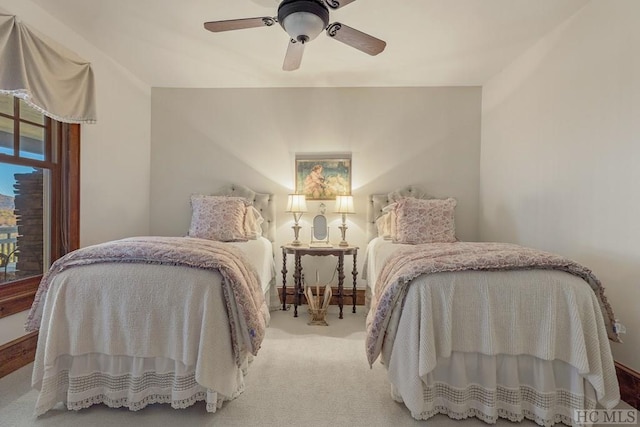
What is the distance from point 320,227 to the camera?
12.8 feet

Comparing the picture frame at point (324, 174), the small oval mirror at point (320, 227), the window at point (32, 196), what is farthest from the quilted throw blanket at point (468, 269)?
the window at point (32, 196)

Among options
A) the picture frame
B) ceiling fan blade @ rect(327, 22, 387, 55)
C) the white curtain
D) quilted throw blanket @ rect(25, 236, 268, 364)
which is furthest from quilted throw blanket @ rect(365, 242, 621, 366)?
the white curtain

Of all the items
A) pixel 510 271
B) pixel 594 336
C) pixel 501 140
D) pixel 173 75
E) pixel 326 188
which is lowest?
pixel 594 336

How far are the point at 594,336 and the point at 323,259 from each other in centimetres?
272

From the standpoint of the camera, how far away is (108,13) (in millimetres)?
2506

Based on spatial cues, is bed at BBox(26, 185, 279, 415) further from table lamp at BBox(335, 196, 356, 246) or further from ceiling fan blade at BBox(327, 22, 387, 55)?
table lamp at BBox(335, 196, 356, 246)

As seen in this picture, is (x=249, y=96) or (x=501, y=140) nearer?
(x=501, y=140)

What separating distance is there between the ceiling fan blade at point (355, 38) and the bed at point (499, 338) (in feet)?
4.83

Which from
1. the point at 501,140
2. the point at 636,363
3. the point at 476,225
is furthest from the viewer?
the point at 476,225

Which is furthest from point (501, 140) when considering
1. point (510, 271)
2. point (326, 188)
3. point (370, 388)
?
point (370, 388)

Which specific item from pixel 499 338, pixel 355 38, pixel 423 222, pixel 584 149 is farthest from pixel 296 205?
pixel 584 149

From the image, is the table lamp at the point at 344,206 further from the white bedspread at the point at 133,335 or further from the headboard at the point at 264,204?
the white bedspread at the point at 133,335

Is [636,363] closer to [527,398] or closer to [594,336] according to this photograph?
[594,336]

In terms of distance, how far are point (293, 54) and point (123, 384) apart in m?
2.38
